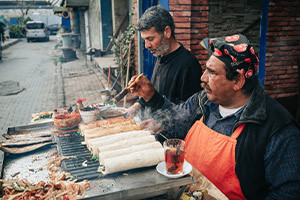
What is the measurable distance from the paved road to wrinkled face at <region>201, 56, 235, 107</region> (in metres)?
6.59

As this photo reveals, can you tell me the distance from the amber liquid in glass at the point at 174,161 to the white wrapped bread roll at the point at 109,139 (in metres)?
0.57

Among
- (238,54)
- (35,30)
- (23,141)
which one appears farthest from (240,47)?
(35,30)

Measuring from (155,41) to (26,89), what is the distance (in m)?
9.87

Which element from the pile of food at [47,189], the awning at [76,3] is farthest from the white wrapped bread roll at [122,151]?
the awning at [76,3]

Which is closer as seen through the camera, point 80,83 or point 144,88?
point 144,88

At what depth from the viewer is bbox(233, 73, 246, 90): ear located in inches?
82.0

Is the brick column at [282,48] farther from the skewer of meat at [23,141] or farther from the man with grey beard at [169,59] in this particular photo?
the skewer of meat at [23,141]

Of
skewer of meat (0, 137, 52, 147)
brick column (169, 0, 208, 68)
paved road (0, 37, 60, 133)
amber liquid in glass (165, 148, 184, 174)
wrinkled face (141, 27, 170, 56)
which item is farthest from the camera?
paved road (0, 37, 60, 133)

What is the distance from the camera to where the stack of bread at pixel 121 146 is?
196 cm

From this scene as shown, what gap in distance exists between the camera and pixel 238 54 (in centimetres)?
196

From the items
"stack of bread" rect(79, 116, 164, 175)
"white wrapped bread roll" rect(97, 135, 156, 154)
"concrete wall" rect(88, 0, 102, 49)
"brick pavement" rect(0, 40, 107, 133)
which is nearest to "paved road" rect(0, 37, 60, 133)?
"brick pavement" rect(0, 40, 107, 133)

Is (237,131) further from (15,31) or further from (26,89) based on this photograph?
(15,31)

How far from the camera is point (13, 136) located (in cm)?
302

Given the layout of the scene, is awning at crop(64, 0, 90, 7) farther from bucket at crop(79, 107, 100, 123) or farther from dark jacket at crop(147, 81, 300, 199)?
dark jacket at crop(147, 81, 300, 199)
